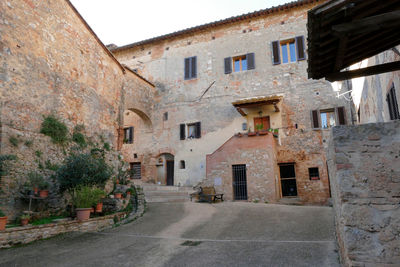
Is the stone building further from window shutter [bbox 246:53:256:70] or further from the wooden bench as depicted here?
the wooden bench

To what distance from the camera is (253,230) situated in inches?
254

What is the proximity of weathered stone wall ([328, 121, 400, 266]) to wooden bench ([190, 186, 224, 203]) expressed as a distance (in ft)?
28.5

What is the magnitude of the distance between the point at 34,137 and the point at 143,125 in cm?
987

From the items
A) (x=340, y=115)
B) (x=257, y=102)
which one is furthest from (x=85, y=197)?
(x=340, y=115)

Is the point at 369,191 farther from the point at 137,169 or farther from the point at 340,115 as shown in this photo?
the point at 137,169

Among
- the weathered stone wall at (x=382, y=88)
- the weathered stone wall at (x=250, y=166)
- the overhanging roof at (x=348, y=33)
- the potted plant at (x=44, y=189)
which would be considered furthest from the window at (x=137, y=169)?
the overhanging roof at (x=348, y=33)

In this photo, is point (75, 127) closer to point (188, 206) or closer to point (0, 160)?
point (0, 160)

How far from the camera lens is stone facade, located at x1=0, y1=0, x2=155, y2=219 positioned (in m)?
7.30

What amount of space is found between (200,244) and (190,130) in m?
11.4

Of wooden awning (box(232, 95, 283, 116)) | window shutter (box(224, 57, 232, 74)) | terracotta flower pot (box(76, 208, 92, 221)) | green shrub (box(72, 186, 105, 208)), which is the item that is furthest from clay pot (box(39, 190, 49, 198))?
window shutter (box(224, 57, 232, 74))

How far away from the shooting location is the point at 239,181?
12.5m

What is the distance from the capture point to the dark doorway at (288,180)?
13.7m

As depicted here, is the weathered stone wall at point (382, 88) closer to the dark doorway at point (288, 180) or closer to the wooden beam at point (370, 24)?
the wooden beam at point (370, 24)

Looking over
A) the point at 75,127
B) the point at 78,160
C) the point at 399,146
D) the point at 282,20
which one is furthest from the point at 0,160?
the point at 282,20
